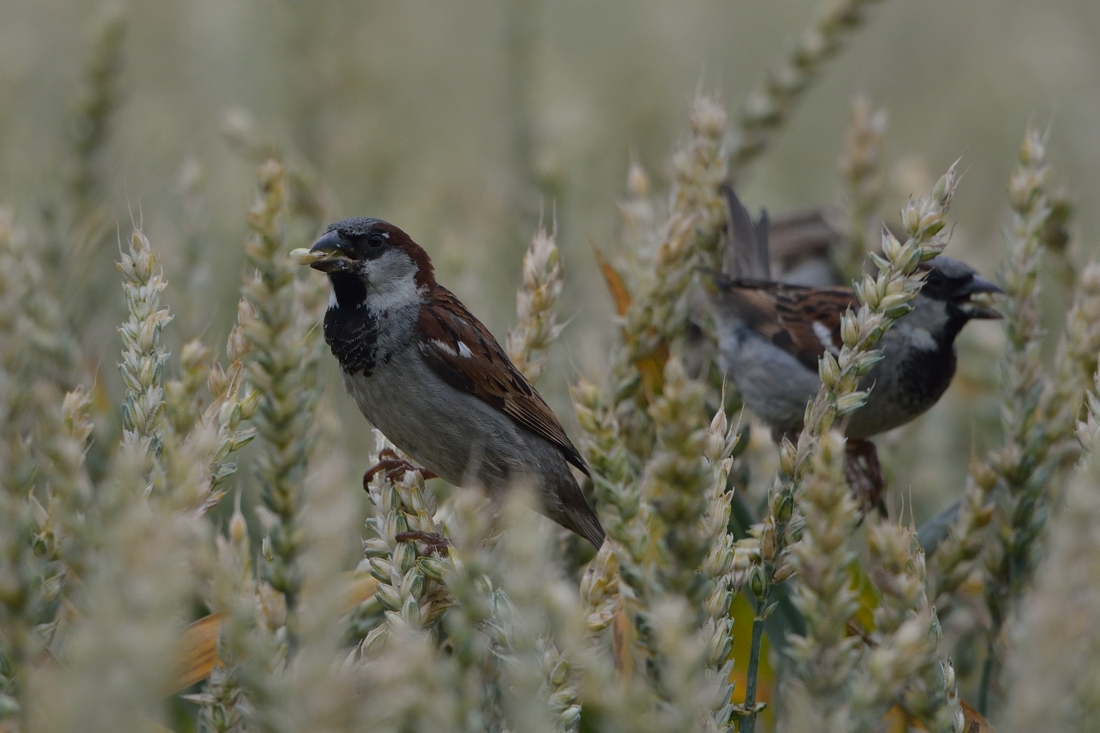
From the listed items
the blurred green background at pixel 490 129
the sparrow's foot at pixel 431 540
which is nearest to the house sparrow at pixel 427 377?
the blurred green background at pixel 490 129

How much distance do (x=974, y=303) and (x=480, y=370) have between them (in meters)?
1.25

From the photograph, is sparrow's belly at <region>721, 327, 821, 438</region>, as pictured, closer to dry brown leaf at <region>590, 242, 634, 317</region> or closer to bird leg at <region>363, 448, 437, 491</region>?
dry brown leaf at <region>590, 242, 634, 317</region>

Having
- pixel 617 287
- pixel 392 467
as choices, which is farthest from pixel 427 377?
pixel 617 287

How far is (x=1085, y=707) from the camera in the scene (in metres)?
1.25

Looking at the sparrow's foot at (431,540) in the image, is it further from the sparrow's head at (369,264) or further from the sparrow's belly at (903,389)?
the sparrow's belly at (903,389)

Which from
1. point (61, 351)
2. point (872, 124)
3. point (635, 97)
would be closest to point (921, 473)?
point (872, 124)

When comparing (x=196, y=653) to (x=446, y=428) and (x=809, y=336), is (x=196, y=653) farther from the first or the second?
(x=809, y=336)

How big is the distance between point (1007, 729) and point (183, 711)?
1.40 m

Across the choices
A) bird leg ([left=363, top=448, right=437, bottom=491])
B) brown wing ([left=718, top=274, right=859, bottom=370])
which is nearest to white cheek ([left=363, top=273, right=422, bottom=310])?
bird leg ([left=363, top=448, right=437, bottom=491])

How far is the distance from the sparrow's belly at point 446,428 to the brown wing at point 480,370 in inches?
1.0

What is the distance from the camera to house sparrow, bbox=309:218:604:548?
7.75 ft

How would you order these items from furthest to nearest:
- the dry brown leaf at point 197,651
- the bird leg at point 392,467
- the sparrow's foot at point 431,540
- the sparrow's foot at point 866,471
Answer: the sparrow's foot at point 866,471
the bird leg at point 392,467
the sparrow's foot at point 431,540
the dry brown leaf at point 197,651

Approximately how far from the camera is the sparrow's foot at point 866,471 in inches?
104

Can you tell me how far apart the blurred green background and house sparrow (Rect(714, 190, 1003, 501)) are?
4.8 inches
